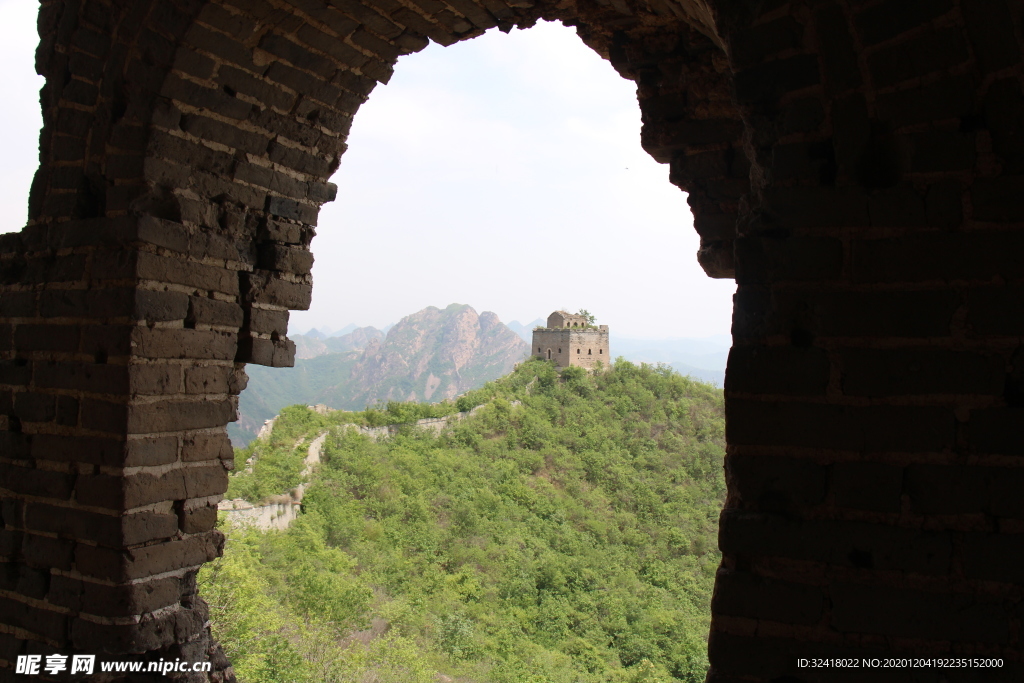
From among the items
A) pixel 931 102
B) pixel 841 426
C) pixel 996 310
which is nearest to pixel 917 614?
pixel 841 426

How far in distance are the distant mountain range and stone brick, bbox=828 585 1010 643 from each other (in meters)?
62.2

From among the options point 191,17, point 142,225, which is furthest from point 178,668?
point 191,17

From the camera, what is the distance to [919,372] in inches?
61.3

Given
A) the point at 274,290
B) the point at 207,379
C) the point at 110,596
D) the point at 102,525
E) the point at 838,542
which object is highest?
the point at 274,290

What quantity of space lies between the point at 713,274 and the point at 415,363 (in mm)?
72967

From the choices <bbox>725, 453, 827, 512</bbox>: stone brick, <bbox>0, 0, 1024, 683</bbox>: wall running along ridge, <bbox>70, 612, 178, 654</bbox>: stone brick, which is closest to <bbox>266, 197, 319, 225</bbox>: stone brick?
<bbox>0, 0, 1024, 683</bbox>: wall running along ridge

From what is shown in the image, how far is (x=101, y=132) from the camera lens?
303cm

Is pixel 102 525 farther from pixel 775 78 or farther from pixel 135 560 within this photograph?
pixel 775 78

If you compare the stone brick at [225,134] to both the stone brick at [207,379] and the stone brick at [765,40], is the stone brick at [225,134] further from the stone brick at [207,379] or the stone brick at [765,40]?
the stone brick at [765,40]

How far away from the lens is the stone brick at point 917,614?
4.81 ft

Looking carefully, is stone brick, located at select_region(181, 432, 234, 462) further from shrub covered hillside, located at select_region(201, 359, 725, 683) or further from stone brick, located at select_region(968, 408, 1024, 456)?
shrub covered hillside, located at select_region(201, 359, 725, 683)

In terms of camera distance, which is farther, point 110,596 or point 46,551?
point 46,551

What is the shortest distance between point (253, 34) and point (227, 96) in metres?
0.33

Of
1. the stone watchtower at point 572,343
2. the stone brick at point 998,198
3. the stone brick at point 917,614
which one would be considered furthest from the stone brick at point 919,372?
the stone watchtower at point 572,343
